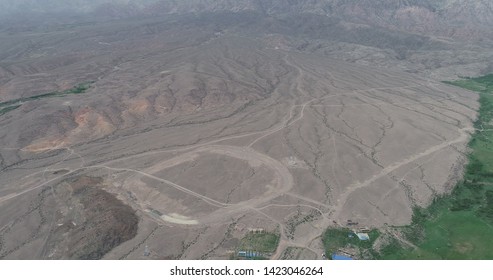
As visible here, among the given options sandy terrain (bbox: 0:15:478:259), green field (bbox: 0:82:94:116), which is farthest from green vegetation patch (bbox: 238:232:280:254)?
green field (bbox: 0:82:94:116)

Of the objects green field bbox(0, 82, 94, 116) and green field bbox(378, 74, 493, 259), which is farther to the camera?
green field bbox(0, 82, 94, 116)

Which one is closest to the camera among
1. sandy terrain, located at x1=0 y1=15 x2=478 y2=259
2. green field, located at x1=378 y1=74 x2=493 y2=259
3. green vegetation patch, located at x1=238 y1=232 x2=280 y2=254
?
green vegetation patch, located at x1=238 y1=232 x2=280 y2=254

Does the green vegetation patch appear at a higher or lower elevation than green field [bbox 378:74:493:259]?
higher

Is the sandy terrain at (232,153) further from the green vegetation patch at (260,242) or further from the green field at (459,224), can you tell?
the green field at (459,224)

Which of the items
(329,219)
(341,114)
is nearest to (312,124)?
(341,114)

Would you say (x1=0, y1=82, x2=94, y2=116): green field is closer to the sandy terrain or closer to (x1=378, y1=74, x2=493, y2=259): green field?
the sandy terrain

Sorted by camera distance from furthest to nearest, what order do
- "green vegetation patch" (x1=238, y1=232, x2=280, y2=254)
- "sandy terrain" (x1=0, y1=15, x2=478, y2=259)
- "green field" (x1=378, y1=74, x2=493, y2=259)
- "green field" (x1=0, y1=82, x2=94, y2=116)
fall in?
"green field" (x1=0, y1=82, x2=94, y2=116) < "sandy terrain" (x1=0, y1=15, x2=478, y2=259) < "green field" (x1=378, y1=74, x2=493, y2=259) < "green vegetation patch" (x1=238, y1=232, x2=280, y2=254)

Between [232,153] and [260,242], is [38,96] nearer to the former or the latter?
[232,153]
